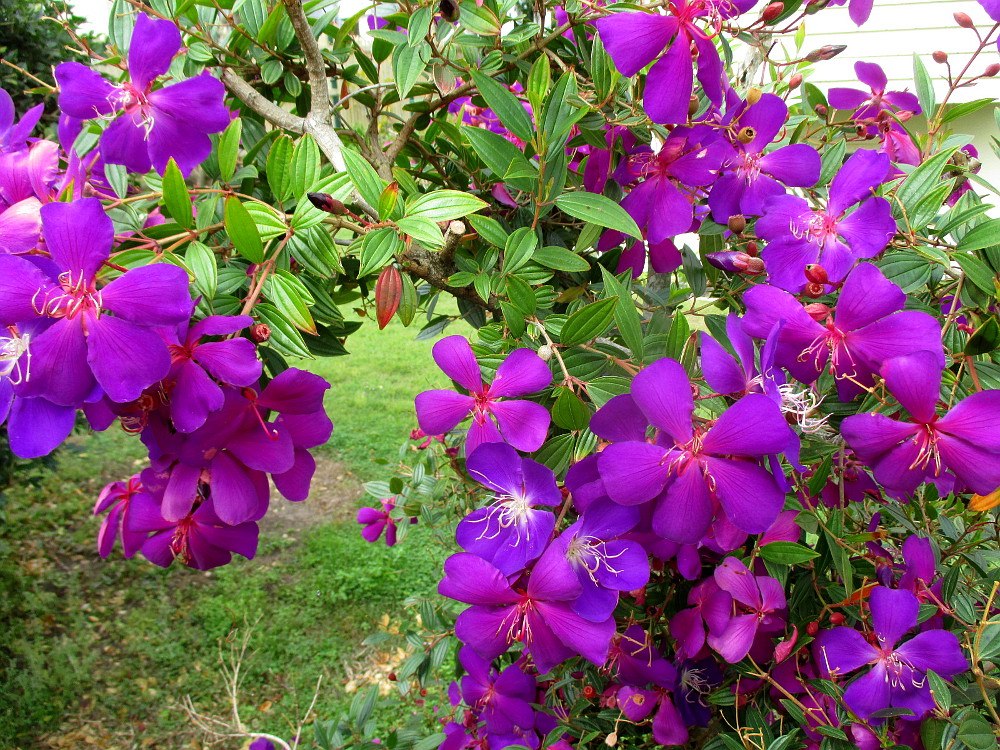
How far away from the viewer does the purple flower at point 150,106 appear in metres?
0.67

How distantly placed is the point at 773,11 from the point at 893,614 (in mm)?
687

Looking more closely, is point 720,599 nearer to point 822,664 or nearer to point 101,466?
point 822,664

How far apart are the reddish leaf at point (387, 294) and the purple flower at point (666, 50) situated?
0.31 metres

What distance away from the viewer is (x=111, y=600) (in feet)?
10.4

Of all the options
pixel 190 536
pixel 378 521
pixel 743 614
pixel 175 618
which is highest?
pixel 190 536

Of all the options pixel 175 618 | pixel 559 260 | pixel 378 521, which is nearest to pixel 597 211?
pixel 559 260

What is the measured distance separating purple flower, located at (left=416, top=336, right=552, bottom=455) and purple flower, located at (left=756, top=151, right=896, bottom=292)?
1.00 feet

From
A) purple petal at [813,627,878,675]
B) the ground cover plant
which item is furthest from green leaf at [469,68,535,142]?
purple petal at [813,627,878,675]

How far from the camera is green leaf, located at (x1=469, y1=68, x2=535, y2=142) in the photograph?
75 cm

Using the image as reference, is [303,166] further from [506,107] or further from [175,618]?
[175,618]

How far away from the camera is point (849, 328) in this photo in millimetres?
605

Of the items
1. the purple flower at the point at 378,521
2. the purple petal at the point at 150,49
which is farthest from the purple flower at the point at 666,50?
the purple flower at the point at 378,521

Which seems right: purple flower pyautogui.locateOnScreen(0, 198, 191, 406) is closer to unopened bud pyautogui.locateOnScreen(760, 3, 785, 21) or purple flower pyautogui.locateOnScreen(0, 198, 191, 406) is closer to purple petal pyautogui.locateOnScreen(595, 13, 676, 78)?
purple petal pyautogui.locateOnScreen(595, 13, 676, 78)

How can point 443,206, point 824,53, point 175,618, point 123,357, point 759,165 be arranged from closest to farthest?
point 123,357, point 443,206, point 759,165, point 824,53, point 175,618
